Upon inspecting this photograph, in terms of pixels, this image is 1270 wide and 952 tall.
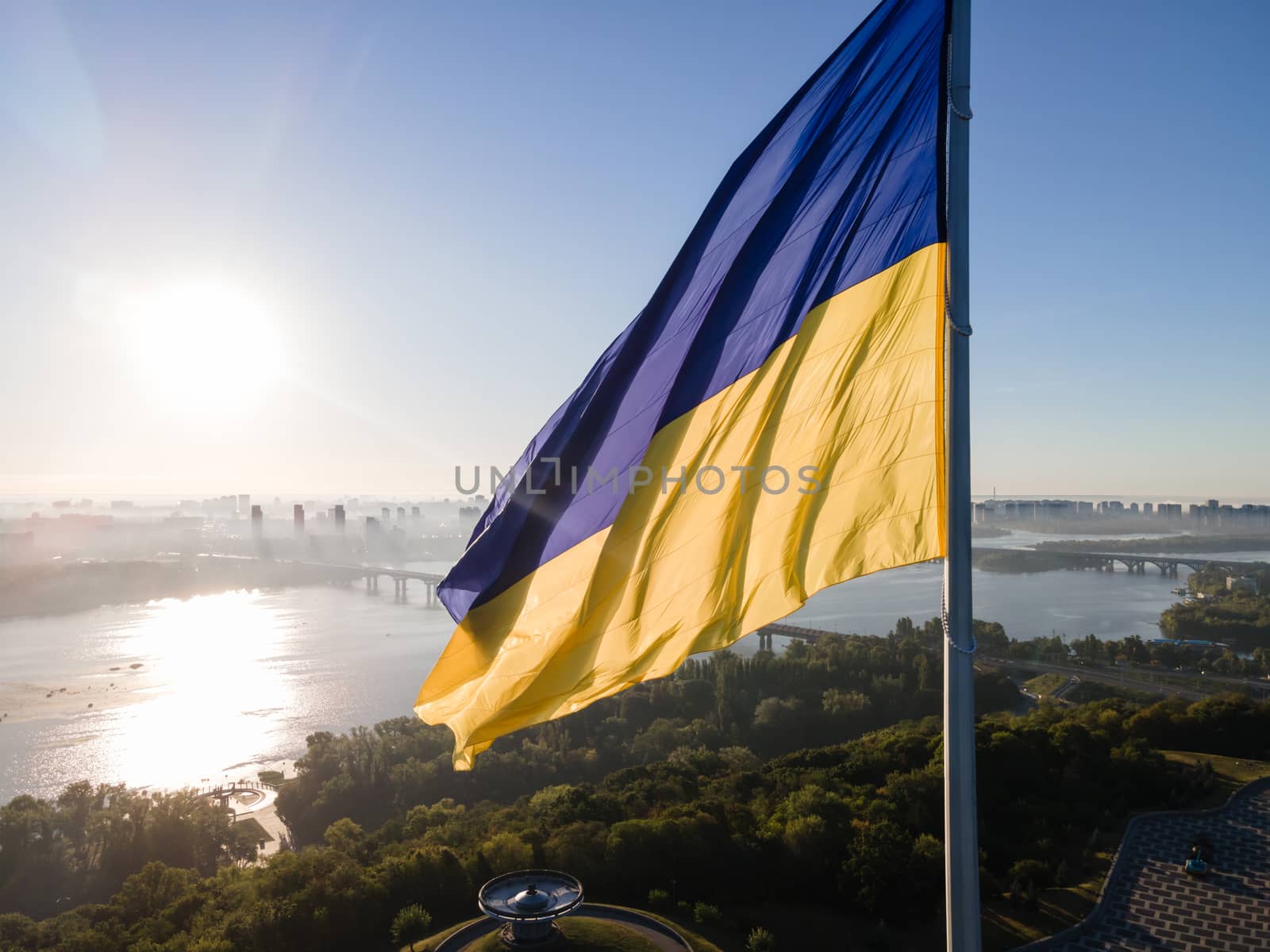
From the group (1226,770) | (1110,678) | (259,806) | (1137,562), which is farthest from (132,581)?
(1137,562)

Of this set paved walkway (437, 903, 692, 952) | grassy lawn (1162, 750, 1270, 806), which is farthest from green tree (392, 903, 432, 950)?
grassy lawn (1162, 750, 1270, 806)

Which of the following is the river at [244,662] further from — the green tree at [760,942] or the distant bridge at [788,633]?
the green tree at [760,942]

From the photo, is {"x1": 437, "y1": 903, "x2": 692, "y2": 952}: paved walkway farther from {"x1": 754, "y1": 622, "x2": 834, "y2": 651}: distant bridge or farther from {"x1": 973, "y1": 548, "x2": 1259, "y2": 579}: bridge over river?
{"x1": 973, "y1": 548, "x2": 1259, "y2": 579}: bridge over river

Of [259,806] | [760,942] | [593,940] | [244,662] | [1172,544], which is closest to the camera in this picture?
[593,940]

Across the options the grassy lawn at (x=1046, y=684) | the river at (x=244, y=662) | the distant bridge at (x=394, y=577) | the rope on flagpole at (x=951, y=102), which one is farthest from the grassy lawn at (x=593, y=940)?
the distant bridge at (x=394, y=577)

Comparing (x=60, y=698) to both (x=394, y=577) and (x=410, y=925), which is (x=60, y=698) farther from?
(x=394, y=577)

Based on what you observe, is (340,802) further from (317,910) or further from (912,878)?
(912,878)
